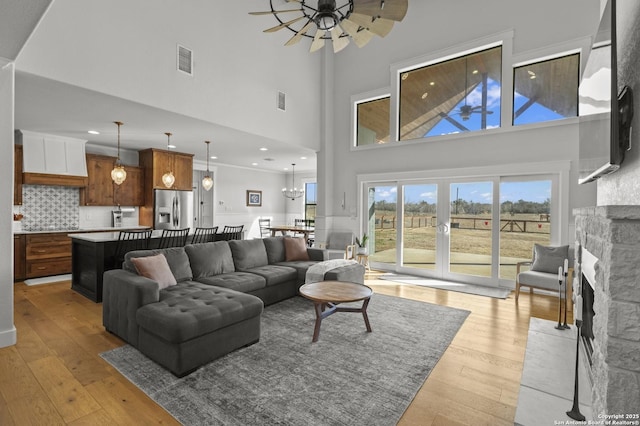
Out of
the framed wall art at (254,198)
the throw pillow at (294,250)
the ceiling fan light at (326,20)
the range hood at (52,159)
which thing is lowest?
the throw pillow at (294,250)

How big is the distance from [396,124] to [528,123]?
2.32 metres

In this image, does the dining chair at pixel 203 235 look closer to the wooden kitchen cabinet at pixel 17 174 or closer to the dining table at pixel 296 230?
the dining table at pixel 296 230

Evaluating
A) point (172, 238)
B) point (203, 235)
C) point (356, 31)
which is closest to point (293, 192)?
point (203, 235)

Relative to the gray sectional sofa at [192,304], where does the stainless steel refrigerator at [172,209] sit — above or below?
above

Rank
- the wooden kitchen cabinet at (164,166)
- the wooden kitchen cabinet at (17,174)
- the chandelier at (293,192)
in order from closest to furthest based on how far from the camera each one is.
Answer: the wooden kitchen cabinet at (17,174), the wooden kitchen cabinet at (164,166), the chandelier at (293,192)

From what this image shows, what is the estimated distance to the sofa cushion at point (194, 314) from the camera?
94.5 inches

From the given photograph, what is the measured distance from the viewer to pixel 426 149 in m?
6.04

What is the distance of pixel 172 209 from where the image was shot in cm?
755

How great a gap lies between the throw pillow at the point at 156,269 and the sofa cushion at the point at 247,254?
1.07 meters

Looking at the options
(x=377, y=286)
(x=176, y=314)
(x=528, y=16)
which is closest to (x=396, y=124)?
(x=528, y=16)

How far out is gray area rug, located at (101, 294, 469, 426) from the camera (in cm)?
201

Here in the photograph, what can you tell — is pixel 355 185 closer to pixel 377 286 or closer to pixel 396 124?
pixel 396 124

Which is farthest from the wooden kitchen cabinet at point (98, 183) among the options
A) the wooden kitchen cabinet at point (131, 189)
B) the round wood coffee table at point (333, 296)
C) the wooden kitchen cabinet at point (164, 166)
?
the round wood coffee table at point (333, 296)

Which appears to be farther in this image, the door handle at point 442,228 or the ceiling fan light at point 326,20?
the door handle at point 442,228
